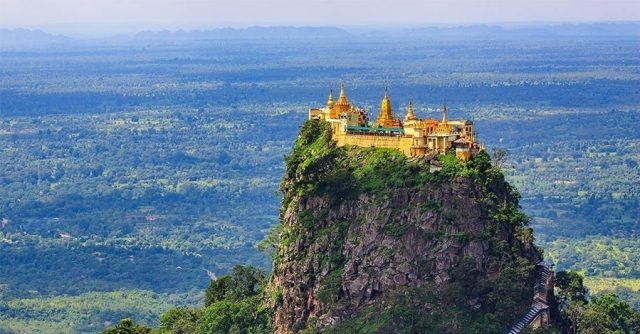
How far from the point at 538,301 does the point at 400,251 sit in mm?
5022

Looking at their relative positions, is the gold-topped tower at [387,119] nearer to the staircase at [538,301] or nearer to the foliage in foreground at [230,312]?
the foliage in foreground at [230,312]

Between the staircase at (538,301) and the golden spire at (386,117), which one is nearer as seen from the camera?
the staircase at (538,301)

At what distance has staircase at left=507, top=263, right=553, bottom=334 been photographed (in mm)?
45469

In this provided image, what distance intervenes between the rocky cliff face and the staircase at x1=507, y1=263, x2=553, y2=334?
1.01 ft

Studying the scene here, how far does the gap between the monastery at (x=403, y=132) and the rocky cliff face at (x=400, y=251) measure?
68cm

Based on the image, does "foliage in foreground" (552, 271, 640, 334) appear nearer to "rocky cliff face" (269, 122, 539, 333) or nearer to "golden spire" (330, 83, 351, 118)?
"rocky cliff face" (269, 122, 539, 333)

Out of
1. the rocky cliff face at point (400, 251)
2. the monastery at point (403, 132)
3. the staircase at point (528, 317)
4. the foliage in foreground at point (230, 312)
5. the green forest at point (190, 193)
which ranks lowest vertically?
the green forest at point (190, 193)

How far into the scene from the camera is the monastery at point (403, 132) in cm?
4900

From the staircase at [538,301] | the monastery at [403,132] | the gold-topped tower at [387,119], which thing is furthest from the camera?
the gold-topped tower at [387,119]

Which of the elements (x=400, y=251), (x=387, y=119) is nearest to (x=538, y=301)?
(x=400, y=251)

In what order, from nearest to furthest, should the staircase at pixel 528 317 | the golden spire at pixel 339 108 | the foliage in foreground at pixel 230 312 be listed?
the staircase at pixel 528 317, the foliage in foreground at pixel 230 312, the golden spire at pixel 339 108

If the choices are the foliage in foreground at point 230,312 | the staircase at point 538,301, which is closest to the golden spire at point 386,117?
the foliage in foreground at point 230,312

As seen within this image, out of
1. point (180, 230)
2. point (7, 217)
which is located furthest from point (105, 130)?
point (180, 230)

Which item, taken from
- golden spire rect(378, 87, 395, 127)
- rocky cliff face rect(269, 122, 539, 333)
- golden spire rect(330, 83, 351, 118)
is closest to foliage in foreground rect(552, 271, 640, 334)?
rocky cliff face rect(269, 122, 539, 333)
